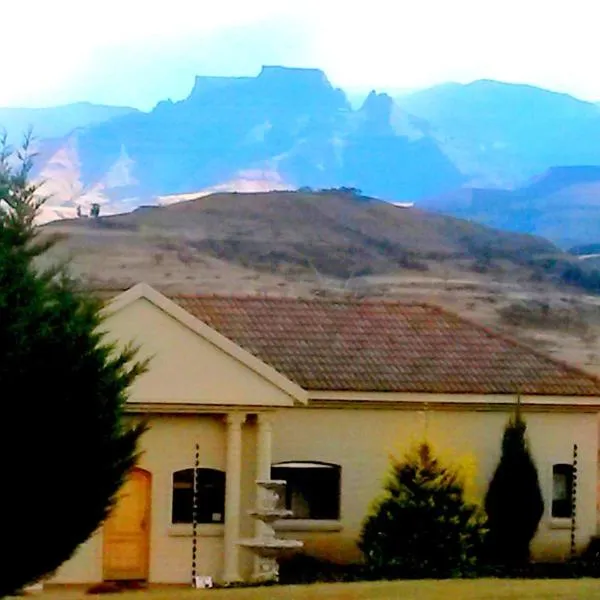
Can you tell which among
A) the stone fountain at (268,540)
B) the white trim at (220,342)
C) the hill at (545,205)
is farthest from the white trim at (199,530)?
the hill at (545,205)

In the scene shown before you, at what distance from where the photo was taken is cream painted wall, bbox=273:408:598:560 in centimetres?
2823

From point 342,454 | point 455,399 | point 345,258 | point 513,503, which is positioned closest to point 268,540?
point 342,454

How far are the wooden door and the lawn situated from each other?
6.75m

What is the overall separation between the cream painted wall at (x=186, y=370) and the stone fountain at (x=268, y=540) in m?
1.56

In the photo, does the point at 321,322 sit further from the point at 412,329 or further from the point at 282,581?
the point at 282,581

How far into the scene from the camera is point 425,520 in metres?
25.3

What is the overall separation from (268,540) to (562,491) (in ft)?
24.5

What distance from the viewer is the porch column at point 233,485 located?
87.4 feet

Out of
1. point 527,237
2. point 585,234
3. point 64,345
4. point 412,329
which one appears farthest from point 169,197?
point 64,345

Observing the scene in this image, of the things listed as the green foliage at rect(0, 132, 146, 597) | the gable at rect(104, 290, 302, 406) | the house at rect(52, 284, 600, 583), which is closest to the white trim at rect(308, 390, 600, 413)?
the house at rect(52, 284, 600, 583)

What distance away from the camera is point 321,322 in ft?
102

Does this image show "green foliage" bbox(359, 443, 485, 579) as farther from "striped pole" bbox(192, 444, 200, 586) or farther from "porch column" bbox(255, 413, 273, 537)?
"striped pole" bbox(192, 444, 200, 586)

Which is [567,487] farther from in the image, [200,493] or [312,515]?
[200,493]

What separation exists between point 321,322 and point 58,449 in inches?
751
